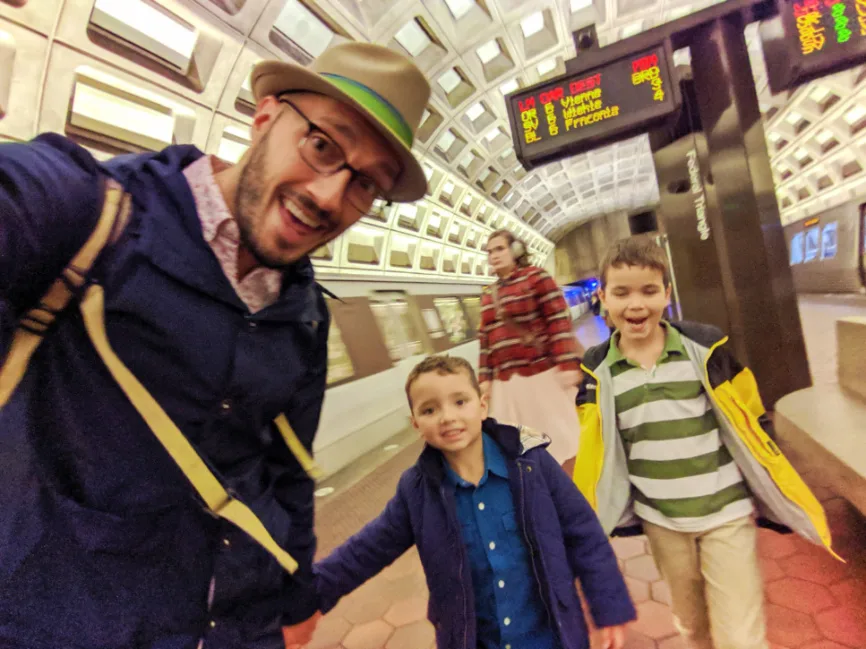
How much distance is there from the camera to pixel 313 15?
4.68 metres

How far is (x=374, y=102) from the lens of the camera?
40.6 inches

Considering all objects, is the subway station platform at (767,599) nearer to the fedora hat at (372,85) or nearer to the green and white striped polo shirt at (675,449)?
the green and white striped polo shirt at (675,449)

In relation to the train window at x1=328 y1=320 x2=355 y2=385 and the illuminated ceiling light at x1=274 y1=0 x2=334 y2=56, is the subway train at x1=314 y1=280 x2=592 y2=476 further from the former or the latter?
the illuminated ceiling light at x1=274 y1=0 x2=334 y2=56

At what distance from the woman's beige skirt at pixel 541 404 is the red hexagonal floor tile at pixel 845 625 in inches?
57.6

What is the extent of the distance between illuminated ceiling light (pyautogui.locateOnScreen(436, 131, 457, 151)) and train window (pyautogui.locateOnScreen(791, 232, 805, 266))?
12869 millimetres

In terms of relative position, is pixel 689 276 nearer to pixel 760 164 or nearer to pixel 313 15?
pixel 760 164

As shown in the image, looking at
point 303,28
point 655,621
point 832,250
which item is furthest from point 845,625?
point 832,250

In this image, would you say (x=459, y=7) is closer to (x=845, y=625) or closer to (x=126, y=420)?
(x=126, y=420)

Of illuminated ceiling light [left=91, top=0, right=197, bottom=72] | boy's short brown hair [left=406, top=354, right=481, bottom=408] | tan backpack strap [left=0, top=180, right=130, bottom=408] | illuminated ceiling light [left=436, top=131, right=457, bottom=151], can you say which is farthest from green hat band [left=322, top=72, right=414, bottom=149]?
illuminated ceiling light [left=436, top=131, right=457, bottom=151]

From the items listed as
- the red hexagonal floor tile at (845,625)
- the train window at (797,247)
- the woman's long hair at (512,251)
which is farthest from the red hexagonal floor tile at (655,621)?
the train window at (797,247)

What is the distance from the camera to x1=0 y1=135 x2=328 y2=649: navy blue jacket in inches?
29.3

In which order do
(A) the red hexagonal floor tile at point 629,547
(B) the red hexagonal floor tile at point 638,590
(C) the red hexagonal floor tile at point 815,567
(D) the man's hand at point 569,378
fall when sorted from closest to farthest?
(C) the red hexagonal floor tile at point 815,567
(B) the red hexagonal floor tile at point 638,590
(A) the red hexagonal floor tile at point 629,547
(D) the man's hand at point 569,378

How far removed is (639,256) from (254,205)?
1.35 metres

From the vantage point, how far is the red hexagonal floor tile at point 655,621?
6.02 ft
